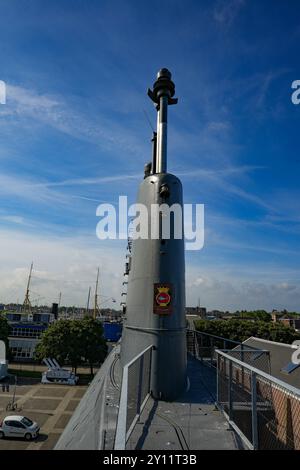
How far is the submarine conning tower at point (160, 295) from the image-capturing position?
7.33 m

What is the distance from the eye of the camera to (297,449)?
14.2 feet

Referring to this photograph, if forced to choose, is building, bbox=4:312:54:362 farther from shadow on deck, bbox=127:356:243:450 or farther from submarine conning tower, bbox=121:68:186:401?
shadow on deck, bbox=127:356:243:450

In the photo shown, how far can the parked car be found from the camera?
22156 mm

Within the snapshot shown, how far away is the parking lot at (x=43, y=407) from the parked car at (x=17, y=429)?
1.31 ft

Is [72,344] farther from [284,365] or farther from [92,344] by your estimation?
[284,365]

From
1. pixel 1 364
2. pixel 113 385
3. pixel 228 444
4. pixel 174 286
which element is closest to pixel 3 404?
pixel 1 364

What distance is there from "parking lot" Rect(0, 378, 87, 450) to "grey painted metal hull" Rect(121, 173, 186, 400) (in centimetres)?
1781

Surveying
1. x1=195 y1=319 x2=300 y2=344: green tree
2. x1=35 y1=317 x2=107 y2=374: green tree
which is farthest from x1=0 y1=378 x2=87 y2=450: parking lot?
x1=195 y1=319 x2=300 y2=344: green tree

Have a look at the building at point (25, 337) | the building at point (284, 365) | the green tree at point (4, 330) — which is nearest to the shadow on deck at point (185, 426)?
the building at point (284, 365)

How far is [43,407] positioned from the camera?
97.1 feet

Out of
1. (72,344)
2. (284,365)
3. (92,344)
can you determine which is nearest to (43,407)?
(72,344)

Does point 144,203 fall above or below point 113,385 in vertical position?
above

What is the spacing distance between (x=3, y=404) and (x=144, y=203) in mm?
30143
